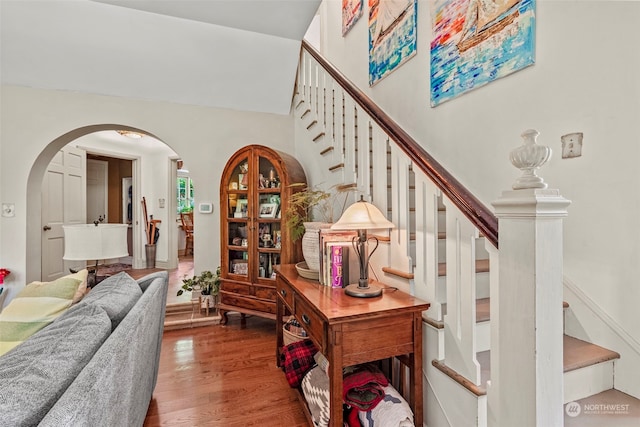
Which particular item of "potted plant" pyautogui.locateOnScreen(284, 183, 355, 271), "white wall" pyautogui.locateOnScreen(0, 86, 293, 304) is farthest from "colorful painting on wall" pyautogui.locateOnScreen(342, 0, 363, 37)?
"potted plant" pyautogui.locateOnScreen(284, 183, 355, 271)

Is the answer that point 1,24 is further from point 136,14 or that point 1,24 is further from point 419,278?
point 419,278

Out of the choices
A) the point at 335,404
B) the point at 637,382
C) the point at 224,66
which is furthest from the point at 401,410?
the point at 224,66

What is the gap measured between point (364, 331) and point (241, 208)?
217cm

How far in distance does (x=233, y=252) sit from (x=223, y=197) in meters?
0.59

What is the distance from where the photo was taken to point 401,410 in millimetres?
1369

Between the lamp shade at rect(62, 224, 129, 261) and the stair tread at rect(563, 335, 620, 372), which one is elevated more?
the lamp shade at rect(62, 224, 129, 261)

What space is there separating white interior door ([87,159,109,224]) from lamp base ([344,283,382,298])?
20.9 ft

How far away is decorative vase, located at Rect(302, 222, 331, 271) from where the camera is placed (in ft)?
6.31

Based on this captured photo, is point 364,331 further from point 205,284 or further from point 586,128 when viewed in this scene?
point 205,284

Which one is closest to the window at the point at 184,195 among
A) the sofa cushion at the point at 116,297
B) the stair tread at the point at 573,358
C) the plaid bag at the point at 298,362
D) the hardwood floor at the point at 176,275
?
the hardwood floor at the point at 176,275

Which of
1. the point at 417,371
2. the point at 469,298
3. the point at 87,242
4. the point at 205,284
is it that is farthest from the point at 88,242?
the point at 469,298

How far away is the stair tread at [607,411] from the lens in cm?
111

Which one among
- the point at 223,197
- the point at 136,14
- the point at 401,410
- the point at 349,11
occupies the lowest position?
the point at 401,410

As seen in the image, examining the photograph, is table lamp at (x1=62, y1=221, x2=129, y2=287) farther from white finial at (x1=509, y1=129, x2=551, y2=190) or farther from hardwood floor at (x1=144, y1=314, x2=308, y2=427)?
white finial at (x1=509, y1=129, x2=551, y2=190)
